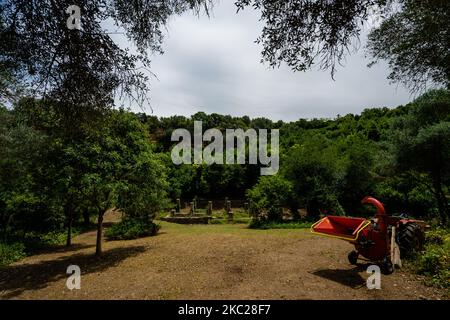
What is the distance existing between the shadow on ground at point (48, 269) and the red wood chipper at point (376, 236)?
8550mm

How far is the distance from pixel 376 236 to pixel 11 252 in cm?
1672

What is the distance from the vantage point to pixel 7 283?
34.6 ft

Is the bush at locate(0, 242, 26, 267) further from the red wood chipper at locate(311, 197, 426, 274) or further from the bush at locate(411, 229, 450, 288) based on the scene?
the bush at locate(411, 229, 450, 288)

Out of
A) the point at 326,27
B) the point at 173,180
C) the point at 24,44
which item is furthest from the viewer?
the point at 173,180

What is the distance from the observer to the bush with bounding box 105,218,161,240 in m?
19.1

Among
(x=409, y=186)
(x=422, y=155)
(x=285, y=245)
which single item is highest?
(x=422, y=155)

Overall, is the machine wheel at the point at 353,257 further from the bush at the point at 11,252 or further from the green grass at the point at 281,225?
the bush at the point at 11,252

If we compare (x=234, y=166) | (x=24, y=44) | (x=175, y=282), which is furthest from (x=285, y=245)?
(x=234, y=166)

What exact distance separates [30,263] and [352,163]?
78.2ft

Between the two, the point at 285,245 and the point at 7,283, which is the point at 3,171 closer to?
the point at 7,283

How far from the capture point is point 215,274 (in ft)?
31.1

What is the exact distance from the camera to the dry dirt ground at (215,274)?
25.0 feet

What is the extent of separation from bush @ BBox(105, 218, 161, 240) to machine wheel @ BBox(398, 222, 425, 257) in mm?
14699

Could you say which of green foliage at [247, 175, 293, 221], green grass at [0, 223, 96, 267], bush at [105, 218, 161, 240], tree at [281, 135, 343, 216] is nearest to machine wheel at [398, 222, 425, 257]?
tree at [281, 135, 343, 216]
